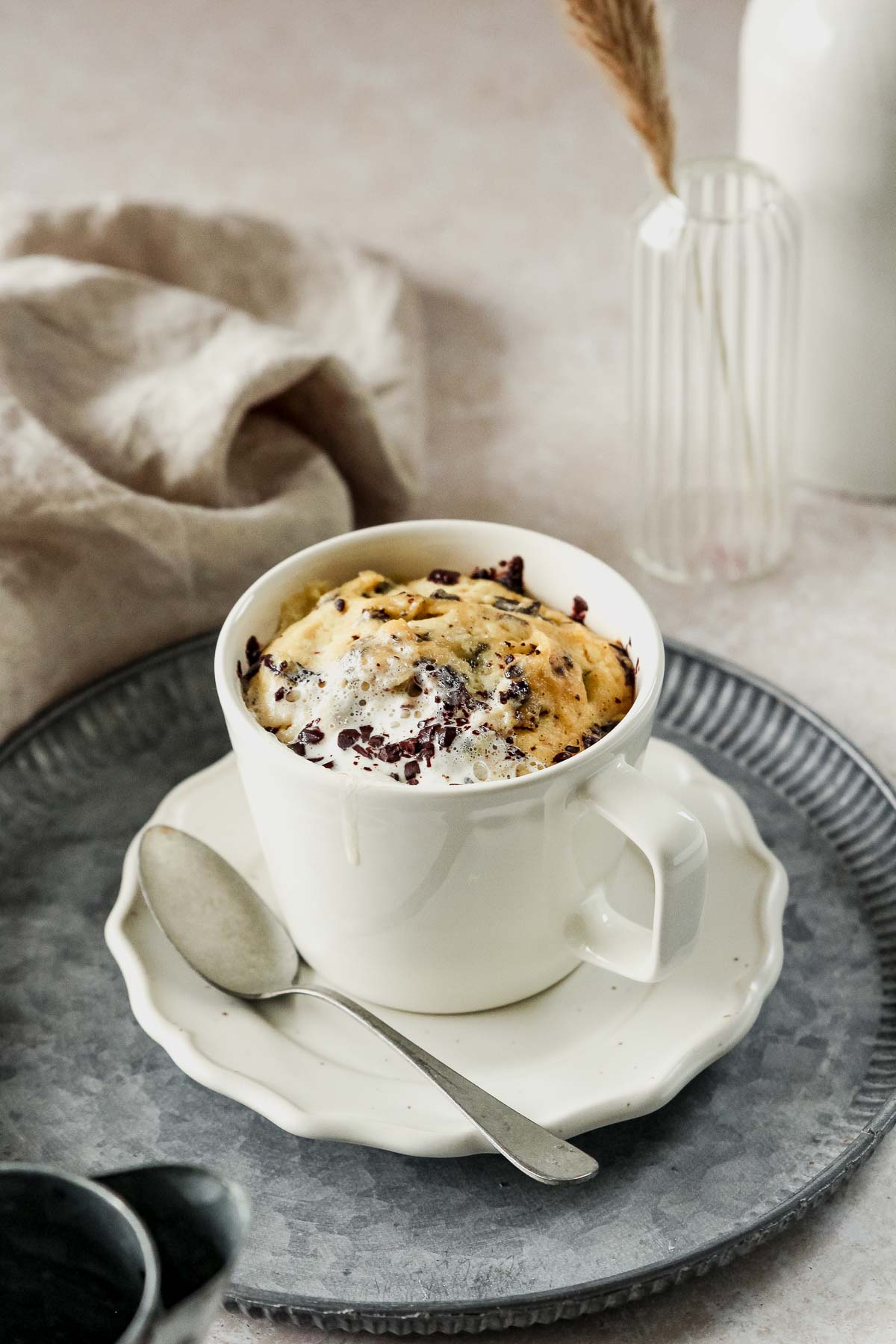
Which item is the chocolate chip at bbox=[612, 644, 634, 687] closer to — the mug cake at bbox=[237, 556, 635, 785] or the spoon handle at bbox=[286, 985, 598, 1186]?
the mug cake at bbox=[237, 556, 635, 785]

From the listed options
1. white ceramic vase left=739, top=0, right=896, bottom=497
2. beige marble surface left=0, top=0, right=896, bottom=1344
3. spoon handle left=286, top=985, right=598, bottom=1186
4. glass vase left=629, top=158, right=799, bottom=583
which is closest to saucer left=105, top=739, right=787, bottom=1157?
spoon handle left=286, top=985, right=598, bottom=1186

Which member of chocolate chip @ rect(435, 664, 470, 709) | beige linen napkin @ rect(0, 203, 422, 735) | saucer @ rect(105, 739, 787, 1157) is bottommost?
saucer @ rect(105, 739, 787, 1157)

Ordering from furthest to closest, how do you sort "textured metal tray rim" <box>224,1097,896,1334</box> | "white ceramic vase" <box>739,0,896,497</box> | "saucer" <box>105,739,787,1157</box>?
"white ceramic vase" <box>739,0,896,497</box>, "saucer" <box>105,739,787,1157</box>, "textured metal tray rim" <box>224,1097,896,1334</box>

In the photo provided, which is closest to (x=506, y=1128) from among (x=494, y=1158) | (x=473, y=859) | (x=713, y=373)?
(x=494, y=1158)

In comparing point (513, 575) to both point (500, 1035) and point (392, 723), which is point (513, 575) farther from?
point (500, 1035)

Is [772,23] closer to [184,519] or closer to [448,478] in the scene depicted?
[448,478]

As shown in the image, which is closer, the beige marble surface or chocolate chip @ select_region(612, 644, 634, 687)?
chocolate chip @ select_region(612, 644, 634, 687)

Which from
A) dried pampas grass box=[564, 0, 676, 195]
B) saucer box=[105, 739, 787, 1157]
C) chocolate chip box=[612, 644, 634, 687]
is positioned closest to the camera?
saucer box=[105, 739, 787, 1157]
